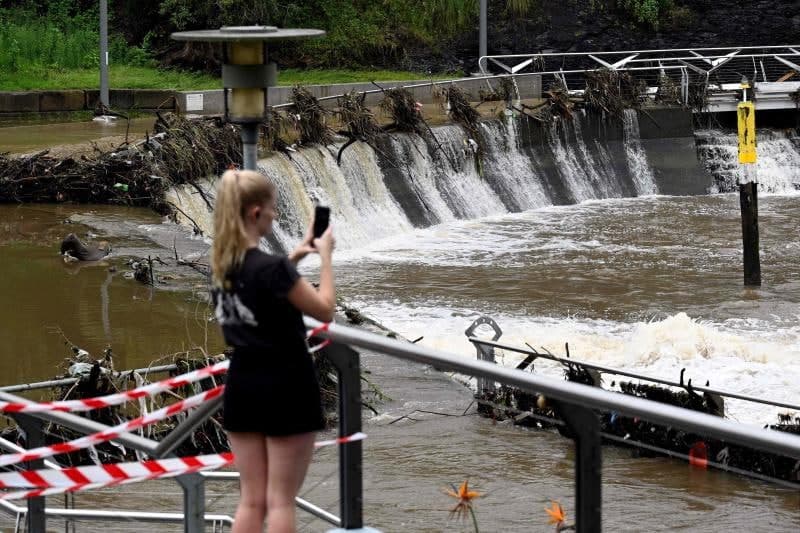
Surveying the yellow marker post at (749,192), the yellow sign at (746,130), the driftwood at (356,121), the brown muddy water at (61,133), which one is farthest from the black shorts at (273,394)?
the driftwood at (356,121)

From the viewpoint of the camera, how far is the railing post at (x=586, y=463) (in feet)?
10.3

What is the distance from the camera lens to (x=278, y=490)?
413 centimetres

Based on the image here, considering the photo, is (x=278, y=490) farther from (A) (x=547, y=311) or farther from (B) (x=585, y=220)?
(B) (x=585, y=220)

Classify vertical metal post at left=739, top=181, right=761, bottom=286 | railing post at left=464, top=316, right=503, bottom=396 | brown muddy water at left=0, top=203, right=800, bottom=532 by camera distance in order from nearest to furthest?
1. brown muddy water at left=0, top=203, right=800, bottom=532
2. railing post at left=464, top=316, right=503, bottom=396
3. vertical metal post at left=739, top=181, right=761, bottom=286

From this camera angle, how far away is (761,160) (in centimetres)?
3033

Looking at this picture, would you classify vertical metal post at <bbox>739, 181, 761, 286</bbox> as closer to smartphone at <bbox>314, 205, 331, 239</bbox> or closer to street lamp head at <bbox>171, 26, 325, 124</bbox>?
street lamp head at <bbox>171, 26, 325, 124</bbox>

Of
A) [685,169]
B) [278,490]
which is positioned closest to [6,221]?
[278,490]

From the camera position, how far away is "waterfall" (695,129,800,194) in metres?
29.5

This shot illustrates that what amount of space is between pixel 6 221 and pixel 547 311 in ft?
21.6

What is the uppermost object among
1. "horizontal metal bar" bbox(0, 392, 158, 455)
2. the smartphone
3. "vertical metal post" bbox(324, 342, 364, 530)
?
the smartphone

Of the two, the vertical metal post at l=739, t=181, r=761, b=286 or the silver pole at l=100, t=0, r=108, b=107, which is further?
the silver pole at l=100, t=0, r=108, b=107

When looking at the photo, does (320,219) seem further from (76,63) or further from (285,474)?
(76,63)

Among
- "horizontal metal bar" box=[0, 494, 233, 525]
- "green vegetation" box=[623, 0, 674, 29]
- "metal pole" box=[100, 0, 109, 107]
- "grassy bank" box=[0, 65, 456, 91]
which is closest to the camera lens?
"horizontal metal bar" box=[0, 494, 233, 525]

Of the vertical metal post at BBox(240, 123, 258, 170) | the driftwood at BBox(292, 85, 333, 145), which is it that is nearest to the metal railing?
the vertical metal post at BBox(240, 123, 258, 170)
